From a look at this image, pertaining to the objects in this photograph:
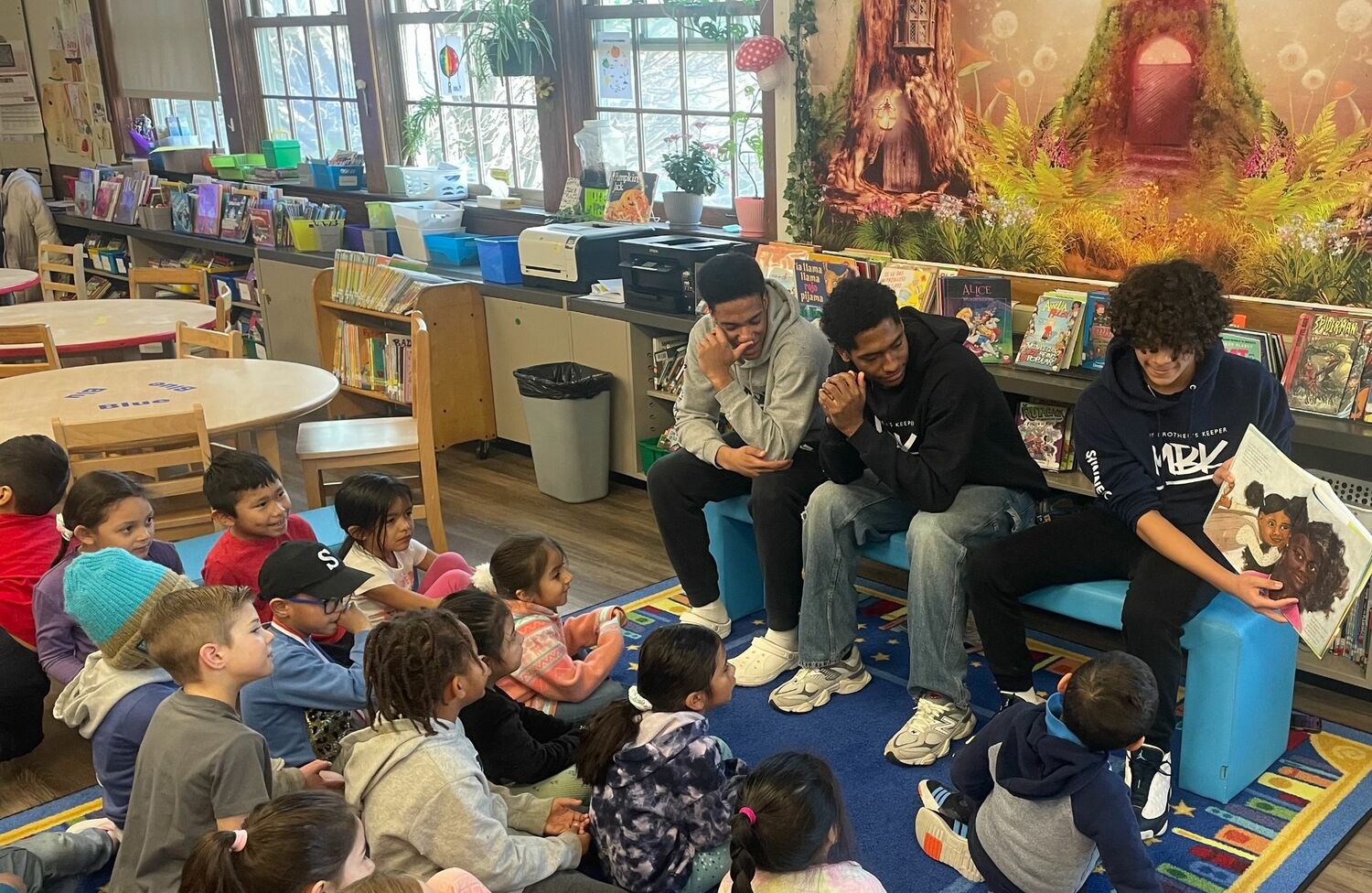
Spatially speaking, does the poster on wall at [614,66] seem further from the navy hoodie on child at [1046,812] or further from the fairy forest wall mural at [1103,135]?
the navy hoodie on child at [1046,812]

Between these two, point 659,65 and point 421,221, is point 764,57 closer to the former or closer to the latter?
point 659,65

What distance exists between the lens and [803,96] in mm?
4320

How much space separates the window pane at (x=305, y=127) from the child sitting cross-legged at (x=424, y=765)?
233 inches

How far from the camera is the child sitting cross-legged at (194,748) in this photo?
2.03 meters

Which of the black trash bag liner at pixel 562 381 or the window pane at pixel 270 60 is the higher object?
the window pane at pixel 270 60

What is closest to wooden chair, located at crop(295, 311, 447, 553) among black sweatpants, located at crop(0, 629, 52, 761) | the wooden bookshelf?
the wooden bookshelf

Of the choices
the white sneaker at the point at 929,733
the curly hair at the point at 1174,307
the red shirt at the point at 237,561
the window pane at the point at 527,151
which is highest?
the window pane at the point at 527,151

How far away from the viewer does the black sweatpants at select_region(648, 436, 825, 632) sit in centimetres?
334

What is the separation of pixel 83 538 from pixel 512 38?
3.42 metres

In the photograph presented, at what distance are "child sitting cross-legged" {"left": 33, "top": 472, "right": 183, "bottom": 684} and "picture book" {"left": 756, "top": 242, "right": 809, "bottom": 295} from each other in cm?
218

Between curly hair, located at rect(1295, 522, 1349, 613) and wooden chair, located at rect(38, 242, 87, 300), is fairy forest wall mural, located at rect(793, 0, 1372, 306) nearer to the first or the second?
curly hair, located at rect(1295, 522, 1349, 613)

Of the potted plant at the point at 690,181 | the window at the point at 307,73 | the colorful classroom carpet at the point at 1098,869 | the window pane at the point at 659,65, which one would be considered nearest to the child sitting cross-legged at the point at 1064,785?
the colorful classroom carpet at the point at 1098,869

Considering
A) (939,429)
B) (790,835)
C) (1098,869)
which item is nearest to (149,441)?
(939,429)

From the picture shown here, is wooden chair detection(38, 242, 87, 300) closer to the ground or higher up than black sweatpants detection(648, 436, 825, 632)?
higher up
